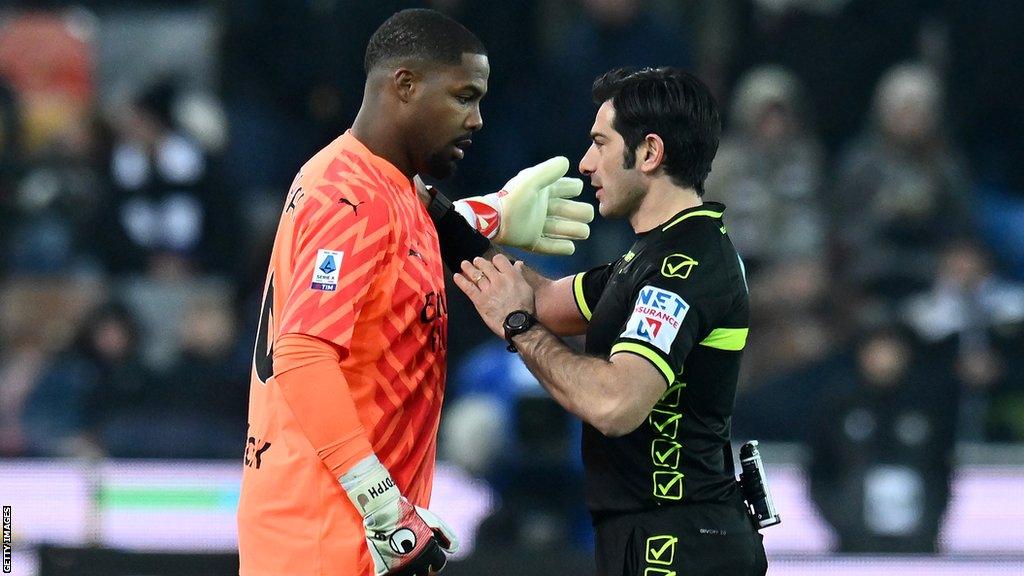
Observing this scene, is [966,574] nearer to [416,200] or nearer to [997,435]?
[997,435]

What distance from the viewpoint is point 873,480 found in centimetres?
681

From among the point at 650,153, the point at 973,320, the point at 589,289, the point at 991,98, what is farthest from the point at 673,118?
the point at 991,98

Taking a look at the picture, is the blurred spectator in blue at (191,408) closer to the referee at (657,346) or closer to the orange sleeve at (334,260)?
the referee at (657,346)

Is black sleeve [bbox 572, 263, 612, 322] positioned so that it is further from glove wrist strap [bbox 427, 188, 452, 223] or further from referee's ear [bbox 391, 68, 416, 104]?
referee's ear [bbox 391, 68, 416, 104]

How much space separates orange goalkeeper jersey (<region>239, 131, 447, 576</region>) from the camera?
302 cm

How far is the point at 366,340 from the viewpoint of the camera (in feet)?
10.3

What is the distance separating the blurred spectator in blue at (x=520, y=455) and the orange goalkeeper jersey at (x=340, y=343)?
3464mm

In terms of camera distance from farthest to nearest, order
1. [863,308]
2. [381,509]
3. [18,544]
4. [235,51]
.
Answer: [235,51] → [863,308] → [18,544] → [381,509]

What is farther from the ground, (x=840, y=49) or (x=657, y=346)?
(x=840, y=49)

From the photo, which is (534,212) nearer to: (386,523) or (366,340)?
(366,340)

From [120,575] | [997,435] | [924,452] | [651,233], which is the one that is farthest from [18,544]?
[997,435]

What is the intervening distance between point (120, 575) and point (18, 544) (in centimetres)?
78

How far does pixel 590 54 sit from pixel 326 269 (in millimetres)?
5044

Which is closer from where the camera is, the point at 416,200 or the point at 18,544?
the point at 416,200
